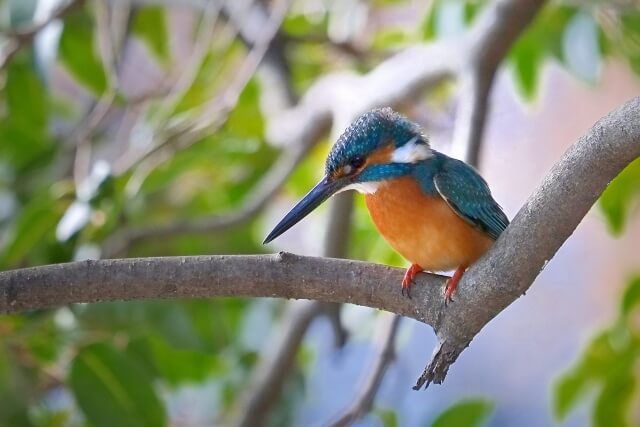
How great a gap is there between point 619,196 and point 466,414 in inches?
16.0

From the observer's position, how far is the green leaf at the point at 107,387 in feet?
3.71

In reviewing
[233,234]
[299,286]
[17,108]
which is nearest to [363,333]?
[233,234]

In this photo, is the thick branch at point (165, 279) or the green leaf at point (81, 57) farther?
the green leaf at point (81, 57)

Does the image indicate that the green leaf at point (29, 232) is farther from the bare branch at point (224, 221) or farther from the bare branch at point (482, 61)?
the bare branch at point (482, 61)

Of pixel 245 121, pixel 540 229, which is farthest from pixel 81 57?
pixel 540 229

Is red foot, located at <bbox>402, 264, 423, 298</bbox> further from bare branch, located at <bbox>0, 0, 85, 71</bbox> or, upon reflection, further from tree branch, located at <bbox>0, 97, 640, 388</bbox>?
bare branch, located at <bbox>0, 0, 85, 71</bbox>

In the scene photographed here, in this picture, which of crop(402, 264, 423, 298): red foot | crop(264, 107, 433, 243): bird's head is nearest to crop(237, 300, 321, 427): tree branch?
crop(264, 107, 433, 243): bird's head

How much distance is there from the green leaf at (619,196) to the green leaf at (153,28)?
2.68ft

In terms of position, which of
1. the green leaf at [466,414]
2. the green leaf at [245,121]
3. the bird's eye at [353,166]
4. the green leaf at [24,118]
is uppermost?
the bird's eye at [353,166]

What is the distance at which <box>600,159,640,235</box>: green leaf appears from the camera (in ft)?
3.46

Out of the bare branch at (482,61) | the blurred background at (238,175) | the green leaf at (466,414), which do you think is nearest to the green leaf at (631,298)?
the blurred background at (238,175)

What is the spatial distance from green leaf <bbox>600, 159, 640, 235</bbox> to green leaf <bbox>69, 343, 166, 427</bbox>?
A: 1.96ft

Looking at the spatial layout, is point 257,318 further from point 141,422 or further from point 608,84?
point 608,84

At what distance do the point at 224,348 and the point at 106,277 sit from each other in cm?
82
